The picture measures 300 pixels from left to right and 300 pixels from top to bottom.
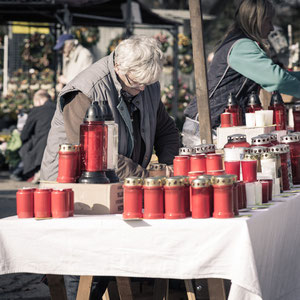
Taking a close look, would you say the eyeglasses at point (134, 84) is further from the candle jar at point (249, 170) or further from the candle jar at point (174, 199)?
the candle jar at point (174, 199)

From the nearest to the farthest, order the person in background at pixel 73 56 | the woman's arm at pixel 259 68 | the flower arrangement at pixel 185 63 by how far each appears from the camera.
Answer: the woman's arm at pixel 259 68 < the person in background at pixel 73 56 < the flower arrangement at pixel 185 63

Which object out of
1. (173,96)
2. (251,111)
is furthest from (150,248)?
(173,96)

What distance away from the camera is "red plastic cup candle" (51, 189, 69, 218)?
2627mm

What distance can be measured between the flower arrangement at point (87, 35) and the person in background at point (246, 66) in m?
8.73

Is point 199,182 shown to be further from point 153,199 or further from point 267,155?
point 267,155

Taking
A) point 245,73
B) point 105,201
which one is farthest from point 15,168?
point 105,201

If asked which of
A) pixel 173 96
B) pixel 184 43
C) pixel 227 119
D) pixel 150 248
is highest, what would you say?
pixel 184 43

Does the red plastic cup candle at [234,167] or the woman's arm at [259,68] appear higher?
the woman's arm at [259,68]

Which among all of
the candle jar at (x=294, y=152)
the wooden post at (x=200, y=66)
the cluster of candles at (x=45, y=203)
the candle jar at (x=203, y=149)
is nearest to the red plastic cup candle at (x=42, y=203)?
the cluster of candles at (x=45, y=203)

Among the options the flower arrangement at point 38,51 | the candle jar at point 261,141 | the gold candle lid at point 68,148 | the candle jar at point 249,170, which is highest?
the flower arrangement at point 38,51

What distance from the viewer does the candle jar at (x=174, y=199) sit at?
258cm

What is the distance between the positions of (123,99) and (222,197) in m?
1.10

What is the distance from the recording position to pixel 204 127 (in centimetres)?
414

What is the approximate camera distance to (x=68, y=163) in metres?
2.82
